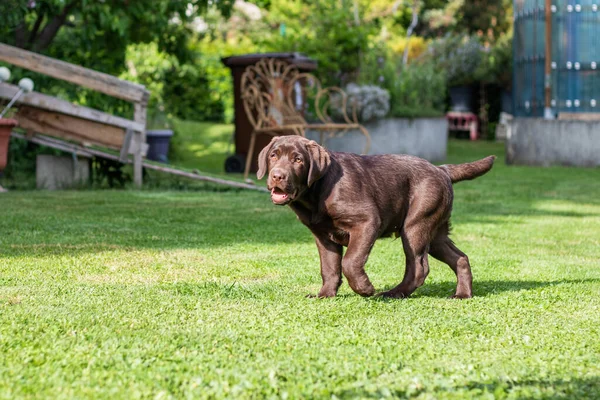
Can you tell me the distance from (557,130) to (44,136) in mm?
8900

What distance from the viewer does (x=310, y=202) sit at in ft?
17.2

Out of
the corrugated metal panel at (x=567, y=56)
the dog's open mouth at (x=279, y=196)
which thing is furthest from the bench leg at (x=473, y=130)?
the dog's open mouth at (x=279, y=196)

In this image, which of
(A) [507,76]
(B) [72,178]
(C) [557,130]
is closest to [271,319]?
(B) [72,178]

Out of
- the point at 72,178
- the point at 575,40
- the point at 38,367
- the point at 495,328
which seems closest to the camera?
the point at 38,367

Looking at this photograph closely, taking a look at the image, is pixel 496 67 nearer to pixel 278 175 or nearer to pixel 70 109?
pixel 70 109

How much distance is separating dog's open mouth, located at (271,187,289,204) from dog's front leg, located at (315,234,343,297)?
1.67 feet

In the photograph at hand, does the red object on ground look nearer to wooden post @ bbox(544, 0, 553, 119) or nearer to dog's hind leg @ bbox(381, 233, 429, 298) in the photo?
wooden post @ bbox(544, 0, 553, 119)

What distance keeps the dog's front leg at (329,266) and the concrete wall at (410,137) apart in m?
11.7

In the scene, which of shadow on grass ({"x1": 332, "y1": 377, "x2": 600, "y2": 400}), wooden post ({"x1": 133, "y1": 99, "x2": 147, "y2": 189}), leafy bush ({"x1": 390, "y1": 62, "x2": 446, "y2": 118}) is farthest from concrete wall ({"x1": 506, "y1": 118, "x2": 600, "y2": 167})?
shadow on grass ({"x1": 332, "y1": 377, "x2": 600, "y2": 400})

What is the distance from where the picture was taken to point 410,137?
695 inches

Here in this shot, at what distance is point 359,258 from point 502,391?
1679 mm

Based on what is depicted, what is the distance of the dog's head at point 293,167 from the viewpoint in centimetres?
500

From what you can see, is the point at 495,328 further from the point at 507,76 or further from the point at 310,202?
the point at 507,76

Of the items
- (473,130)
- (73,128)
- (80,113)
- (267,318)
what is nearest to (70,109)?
(80,113)
